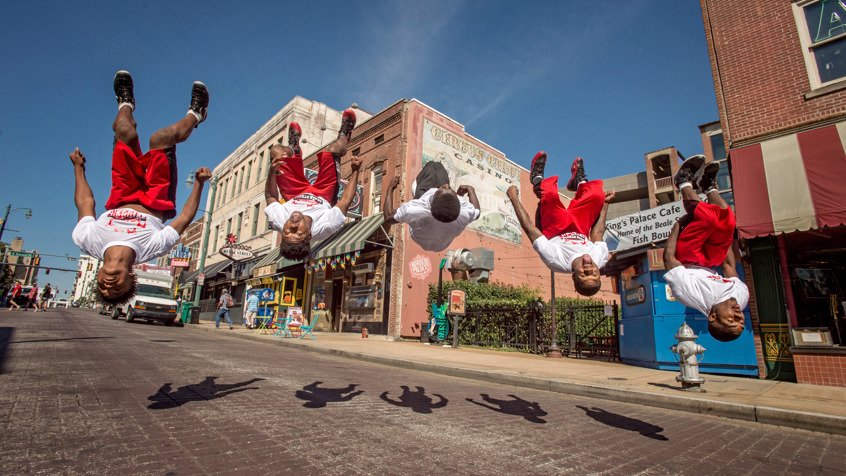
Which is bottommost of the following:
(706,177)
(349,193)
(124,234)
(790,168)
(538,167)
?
(124,234)

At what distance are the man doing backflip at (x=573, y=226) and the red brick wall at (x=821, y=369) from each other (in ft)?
24.3

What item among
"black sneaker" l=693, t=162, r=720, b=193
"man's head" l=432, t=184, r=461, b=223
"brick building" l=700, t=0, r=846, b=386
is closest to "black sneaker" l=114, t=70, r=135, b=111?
"man's head" l=432, t=184, r=461, b=223

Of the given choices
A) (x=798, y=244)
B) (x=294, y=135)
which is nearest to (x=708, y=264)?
(x=294, y=135)

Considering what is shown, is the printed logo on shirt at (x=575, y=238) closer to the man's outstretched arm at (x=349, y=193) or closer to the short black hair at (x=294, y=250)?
the man's outstretched arm at (x=349, y=193)

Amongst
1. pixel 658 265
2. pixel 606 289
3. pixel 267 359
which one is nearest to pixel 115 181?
pixel 267 359

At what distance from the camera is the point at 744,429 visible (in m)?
5.26

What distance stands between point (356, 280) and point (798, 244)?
707 inches

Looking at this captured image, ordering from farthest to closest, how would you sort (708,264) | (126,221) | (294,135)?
(294,135), (708,264), (126,221)

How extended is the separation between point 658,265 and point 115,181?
11460 millimetres

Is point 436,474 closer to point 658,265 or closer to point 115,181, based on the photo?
point 115,181

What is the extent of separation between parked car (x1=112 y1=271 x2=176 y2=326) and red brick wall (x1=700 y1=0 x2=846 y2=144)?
25.4m

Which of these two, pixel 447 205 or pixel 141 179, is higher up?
pixel 141 179

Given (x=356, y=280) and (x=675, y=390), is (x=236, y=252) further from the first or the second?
(x=675, y=390)

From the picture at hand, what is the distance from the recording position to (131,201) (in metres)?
3.92
